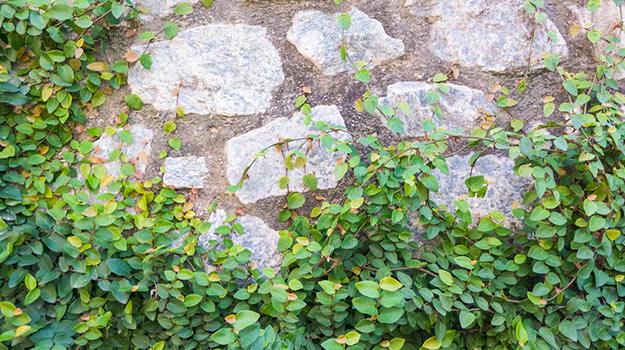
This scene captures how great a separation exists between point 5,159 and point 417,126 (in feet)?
3.94

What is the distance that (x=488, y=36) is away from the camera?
4.82 ft

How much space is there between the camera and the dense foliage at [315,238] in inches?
49.2

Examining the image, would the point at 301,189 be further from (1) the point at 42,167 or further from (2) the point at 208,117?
(1) the point at 42,167

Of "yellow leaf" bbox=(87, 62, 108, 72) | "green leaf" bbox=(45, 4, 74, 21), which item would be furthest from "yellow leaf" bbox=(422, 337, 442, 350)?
"green leaf" bbox=(45, 4, 74, 21)

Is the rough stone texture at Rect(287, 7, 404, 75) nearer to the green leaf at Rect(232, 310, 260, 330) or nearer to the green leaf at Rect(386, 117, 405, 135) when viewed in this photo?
the green leaf at Rect(386, 117, 405, 135)

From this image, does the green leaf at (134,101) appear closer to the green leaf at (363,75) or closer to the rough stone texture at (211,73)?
the rough stone texture at (211,73)

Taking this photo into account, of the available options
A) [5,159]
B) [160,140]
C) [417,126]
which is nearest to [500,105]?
[417,126]

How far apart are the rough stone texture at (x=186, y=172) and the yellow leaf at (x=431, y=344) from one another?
77 cm

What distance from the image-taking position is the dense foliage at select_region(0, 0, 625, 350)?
4.10ft

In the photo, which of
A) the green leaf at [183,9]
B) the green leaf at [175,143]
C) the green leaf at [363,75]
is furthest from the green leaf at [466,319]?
the green leaf at [183,9]

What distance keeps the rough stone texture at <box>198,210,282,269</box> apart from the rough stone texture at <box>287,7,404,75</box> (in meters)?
0.51

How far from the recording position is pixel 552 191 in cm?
129

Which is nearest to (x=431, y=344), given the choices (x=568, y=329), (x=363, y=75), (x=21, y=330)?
(x=568, y=329)

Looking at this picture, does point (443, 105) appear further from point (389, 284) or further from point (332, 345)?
point (332, 345)
